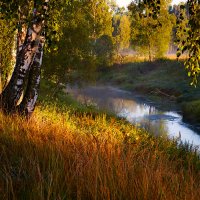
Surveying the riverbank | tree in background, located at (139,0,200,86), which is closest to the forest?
tree in background, located at (139,0,200,86)

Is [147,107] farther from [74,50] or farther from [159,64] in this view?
[159,64]

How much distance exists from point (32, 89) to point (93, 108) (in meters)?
12.8

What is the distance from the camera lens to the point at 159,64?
170 feet

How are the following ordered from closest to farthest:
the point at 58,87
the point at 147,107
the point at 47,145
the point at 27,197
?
the point at 27,197
the point at 47,145
the point at 58,87
the point at 147,107

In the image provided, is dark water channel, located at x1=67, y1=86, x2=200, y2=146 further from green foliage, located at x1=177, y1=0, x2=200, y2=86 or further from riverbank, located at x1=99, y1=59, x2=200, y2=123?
green foliage, located at x1=177, y1=0, x2=200, y2=86

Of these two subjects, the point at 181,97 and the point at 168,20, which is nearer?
the point at 181,97

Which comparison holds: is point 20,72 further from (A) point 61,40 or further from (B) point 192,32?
(A) point 61,40

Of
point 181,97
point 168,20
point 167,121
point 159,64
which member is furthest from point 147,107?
point 168,20

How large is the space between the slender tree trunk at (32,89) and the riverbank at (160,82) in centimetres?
1611

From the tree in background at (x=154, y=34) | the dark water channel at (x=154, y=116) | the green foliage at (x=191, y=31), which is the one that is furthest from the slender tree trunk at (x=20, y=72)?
the tree in background at (x=154, y=34)

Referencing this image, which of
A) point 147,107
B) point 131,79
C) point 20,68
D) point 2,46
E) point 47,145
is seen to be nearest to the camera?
point 47,145

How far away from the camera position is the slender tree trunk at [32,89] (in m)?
9.12

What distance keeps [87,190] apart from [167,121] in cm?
2027

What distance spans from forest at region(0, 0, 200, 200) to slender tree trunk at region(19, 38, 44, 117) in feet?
0.09
